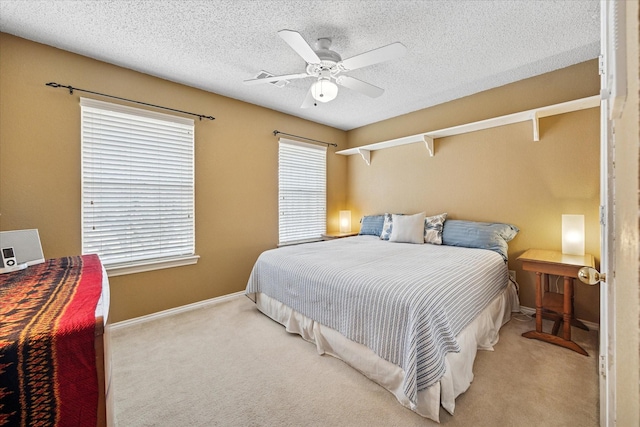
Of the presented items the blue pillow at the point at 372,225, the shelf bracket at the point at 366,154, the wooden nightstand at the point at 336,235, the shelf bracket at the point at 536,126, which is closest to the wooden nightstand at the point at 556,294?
the shelf bracket at the point at 536,126

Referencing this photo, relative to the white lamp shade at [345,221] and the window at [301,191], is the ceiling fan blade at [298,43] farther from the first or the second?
the white lamp shade at [345,221]

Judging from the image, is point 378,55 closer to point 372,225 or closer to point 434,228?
point 434,228

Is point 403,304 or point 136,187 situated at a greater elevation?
point 136,187

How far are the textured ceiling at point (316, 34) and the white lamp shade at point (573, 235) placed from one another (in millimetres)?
1559

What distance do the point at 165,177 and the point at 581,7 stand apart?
3.88m

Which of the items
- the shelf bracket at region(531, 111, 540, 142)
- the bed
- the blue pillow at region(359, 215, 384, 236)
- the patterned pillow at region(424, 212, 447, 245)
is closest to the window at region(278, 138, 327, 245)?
the blue pillow at region(359, 215, 384, 236)

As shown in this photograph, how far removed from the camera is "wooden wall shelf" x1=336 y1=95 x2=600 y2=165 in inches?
98.6

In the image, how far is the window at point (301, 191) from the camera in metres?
4.03

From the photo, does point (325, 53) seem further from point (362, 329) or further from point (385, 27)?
point (362, 329)

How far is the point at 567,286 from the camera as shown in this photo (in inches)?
85.7

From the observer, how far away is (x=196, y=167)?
3.12m

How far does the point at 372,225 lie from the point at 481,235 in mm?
1562

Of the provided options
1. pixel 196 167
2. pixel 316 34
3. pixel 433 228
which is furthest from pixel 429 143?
pixel 196 167

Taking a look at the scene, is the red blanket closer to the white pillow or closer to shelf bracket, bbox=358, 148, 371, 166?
the white pillow
